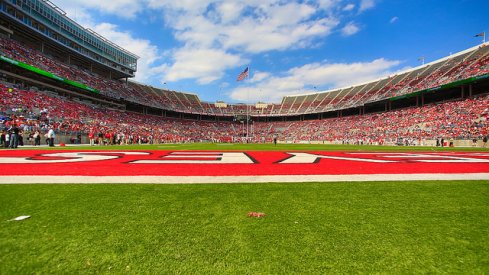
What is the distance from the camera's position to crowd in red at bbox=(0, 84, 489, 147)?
31.0 m

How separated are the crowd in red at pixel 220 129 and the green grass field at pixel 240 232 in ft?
94.3

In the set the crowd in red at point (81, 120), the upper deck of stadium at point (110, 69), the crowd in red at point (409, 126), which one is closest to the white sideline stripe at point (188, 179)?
the crowd in red at point (81, 120)

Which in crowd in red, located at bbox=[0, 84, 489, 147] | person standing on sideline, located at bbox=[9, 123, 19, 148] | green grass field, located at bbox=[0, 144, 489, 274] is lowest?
green grass field, located at bbox=[0, 144, 489, 274]

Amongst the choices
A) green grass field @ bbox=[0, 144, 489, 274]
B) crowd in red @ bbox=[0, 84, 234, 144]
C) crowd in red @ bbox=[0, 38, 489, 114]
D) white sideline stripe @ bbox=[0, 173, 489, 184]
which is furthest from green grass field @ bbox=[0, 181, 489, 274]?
crowd in red @ bbox=[0, 38, 489, 114]

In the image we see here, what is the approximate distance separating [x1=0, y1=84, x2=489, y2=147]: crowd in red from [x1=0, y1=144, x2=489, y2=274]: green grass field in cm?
2873

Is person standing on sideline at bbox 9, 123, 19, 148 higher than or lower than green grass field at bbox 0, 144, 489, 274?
higher

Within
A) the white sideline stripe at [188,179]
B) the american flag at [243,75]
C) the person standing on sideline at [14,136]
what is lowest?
the white sideline stripe at [188,179]

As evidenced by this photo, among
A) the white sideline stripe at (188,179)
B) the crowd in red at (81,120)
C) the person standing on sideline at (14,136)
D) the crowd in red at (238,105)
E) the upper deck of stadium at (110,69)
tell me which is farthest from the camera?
the crowd in red at (238,105)

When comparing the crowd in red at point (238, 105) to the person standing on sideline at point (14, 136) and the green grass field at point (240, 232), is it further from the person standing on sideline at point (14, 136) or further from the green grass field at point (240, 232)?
the green grass field at point (240, 232)

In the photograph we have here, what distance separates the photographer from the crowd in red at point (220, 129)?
30969 millimetres

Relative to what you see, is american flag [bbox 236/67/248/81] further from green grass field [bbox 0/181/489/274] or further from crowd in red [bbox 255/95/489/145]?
green grass field [bbox 0/181/489/274]

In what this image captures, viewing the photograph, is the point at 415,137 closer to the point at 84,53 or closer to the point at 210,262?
the point at 210,262

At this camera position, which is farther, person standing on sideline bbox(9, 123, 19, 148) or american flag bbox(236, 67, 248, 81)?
american flag bbox(236, 67, 248, 81)

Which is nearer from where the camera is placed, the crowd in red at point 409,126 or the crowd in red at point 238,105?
the crowd in red at point 409,126
